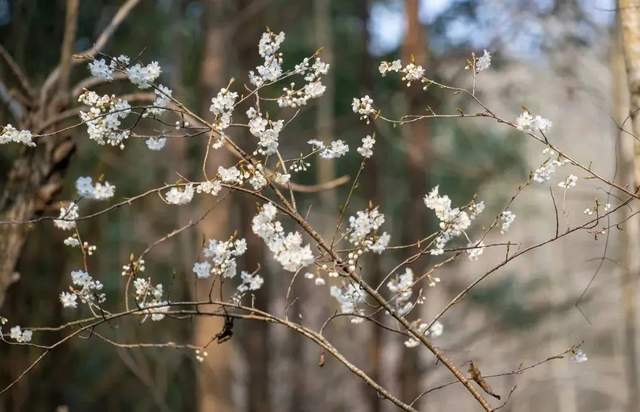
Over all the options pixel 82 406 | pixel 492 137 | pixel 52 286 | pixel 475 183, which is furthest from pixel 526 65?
pixel 82 406

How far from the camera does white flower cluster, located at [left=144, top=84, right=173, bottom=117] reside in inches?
118

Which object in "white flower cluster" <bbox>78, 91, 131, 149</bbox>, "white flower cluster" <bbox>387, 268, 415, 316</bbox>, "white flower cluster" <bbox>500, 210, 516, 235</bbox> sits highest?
"white flower cluster" <bbox>78, 91, 131, 149</bbox>

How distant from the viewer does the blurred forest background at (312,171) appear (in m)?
8.80

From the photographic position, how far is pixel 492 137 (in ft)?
56.1

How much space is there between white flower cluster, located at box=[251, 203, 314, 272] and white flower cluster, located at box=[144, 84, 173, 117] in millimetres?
527

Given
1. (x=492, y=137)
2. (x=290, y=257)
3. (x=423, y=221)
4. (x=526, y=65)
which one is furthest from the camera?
(x=492, y=137)

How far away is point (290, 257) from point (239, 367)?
16131 millimetres

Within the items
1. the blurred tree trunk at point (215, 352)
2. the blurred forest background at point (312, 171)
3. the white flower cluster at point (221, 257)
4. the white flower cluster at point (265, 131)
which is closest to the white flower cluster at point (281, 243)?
the white flower cluster at point (221, 257)

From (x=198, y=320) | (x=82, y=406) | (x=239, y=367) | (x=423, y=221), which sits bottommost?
(x=198, y=320)

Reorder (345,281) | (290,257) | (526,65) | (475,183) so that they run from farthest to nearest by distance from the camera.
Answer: (475,183) → (526,65) → (345,281) → (290,257)

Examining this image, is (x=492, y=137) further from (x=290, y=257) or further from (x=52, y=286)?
(x=290, y=257)

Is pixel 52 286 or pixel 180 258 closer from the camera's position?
pixel 52 286

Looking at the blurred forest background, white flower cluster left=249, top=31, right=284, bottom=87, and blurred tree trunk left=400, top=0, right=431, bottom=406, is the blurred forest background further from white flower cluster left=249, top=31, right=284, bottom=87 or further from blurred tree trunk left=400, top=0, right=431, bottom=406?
white flower cluster left=249, top=31, right=284, bottom=87

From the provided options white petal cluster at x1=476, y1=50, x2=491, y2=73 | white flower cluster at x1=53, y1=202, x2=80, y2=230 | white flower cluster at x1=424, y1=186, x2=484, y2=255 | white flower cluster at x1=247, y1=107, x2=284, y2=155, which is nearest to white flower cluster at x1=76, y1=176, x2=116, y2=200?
white flower cluster at x1=53, y1=202, x2=80, y2=230
